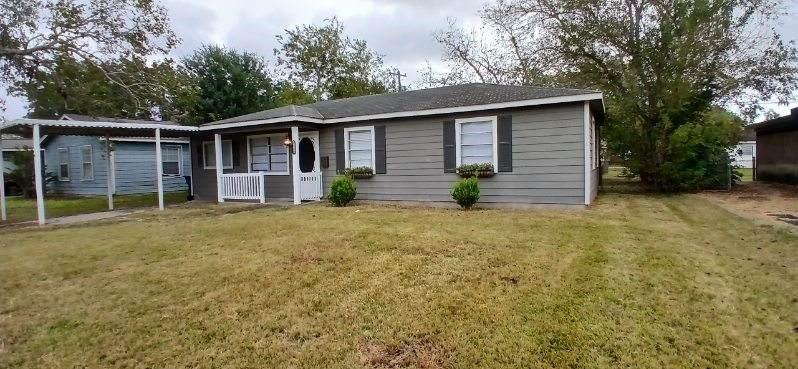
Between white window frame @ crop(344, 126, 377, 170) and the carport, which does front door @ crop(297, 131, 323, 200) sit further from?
the carport

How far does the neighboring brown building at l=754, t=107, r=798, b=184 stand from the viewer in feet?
48.3

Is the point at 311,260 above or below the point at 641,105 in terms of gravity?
below

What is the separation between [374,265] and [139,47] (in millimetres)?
14665

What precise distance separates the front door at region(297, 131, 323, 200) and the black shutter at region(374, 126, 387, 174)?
1.97 m

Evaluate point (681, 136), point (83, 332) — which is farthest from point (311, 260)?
point (681, 136)

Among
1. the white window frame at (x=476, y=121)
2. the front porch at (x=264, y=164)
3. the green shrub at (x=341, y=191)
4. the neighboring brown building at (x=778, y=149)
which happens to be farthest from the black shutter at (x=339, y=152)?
the neighboring brown building at (x=778, y=149)

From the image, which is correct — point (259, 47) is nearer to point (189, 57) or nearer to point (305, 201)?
point (189, 57)

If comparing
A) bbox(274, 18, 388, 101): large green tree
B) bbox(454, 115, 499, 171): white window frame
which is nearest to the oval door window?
bbox(454, 115, 499, 171): white window frame

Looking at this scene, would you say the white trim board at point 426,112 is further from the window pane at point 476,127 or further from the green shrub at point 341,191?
the green shrub at point 341,191

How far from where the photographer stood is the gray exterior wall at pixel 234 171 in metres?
12.7

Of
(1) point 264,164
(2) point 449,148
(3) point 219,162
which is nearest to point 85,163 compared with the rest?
(3) point 219,162

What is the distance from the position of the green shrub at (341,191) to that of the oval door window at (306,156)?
259 centimetres

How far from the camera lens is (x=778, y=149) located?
16.1 meters

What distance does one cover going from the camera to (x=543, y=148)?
918 cm
